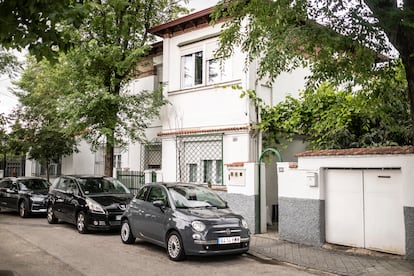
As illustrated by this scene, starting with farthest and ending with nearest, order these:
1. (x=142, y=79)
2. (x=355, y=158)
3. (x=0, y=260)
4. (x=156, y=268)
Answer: (x=142, y=79)
(x=355, y=158)
(x=0, y=260)
(x=156, y=268)

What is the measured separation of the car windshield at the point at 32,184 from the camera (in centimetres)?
1708

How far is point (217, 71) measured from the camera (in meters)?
14.5

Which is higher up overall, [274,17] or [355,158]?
[274,17]

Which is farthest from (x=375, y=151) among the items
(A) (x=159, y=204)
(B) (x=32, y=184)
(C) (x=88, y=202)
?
(B) (x=32, y=184)

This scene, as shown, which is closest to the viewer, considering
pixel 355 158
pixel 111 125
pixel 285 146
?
pixel 355 158

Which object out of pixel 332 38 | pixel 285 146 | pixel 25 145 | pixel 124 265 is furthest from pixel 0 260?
pixel 25 145

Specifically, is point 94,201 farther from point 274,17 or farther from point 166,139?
point 274,17

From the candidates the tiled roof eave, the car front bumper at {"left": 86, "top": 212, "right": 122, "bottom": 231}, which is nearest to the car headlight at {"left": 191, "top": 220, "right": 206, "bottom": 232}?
the car front bumper at {"left": 86, "top": 212, "right": 122, "bottom": 231}

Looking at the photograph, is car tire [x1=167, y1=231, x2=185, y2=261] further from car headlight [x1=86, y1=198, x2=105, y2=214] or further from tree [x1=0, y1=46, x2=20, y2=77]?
tree [x1=0, y1=46, x2=20, y2=77]

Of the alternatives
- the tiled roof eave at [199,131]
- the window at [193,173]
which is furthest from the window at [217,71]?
the window at [193,173]

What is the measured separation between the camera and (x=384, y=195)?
8984 millimetres

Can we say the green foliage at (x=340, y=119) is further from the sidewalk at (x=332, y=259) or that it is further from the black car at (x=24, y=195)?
the black car at (x=24, y=195)

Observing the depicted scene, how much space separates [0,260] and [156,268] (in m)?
3.42

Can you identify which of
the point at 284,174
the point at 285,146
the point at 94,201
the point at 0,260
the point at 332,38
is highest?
the point at 332,38
